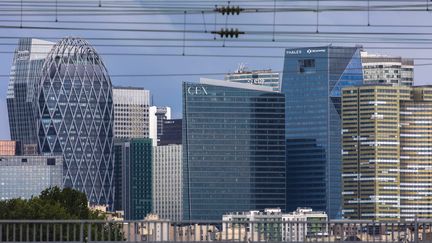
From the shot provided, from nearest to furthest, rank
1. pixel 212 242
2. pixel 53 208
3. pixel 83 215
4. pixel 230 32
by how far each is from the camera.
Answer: pixel 230 32, pixel 212 242, pixel 53 208, pixel 83 215

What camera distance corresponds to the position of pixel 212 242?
290 feet

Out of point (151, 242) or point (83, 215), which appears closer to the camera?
point (151, 242)

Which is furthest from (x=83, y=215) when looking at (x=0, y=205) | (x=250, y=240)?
(x=250, y=240)

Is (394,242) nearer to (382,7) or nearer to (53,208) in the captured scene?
(382,7)

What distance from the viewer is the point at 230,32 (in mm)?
82938

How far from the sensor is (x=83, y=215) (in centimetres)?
18425

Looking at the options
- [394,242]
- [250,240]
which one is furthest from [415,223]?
[250,240]

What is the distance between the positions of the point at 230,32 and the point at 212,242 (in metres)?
10.5

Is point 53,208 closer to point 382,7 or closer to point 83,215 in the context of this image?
point 83,215

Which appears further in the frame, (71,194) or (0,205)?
(71,194)

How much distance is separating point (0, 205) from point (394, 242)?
9248 cm

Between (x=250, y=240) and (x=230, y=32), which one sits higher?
(x=230, y=32)

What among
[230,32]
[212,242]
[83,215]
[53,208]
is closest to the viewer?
[230,32]

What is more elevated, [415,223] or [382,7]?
[382,7]
